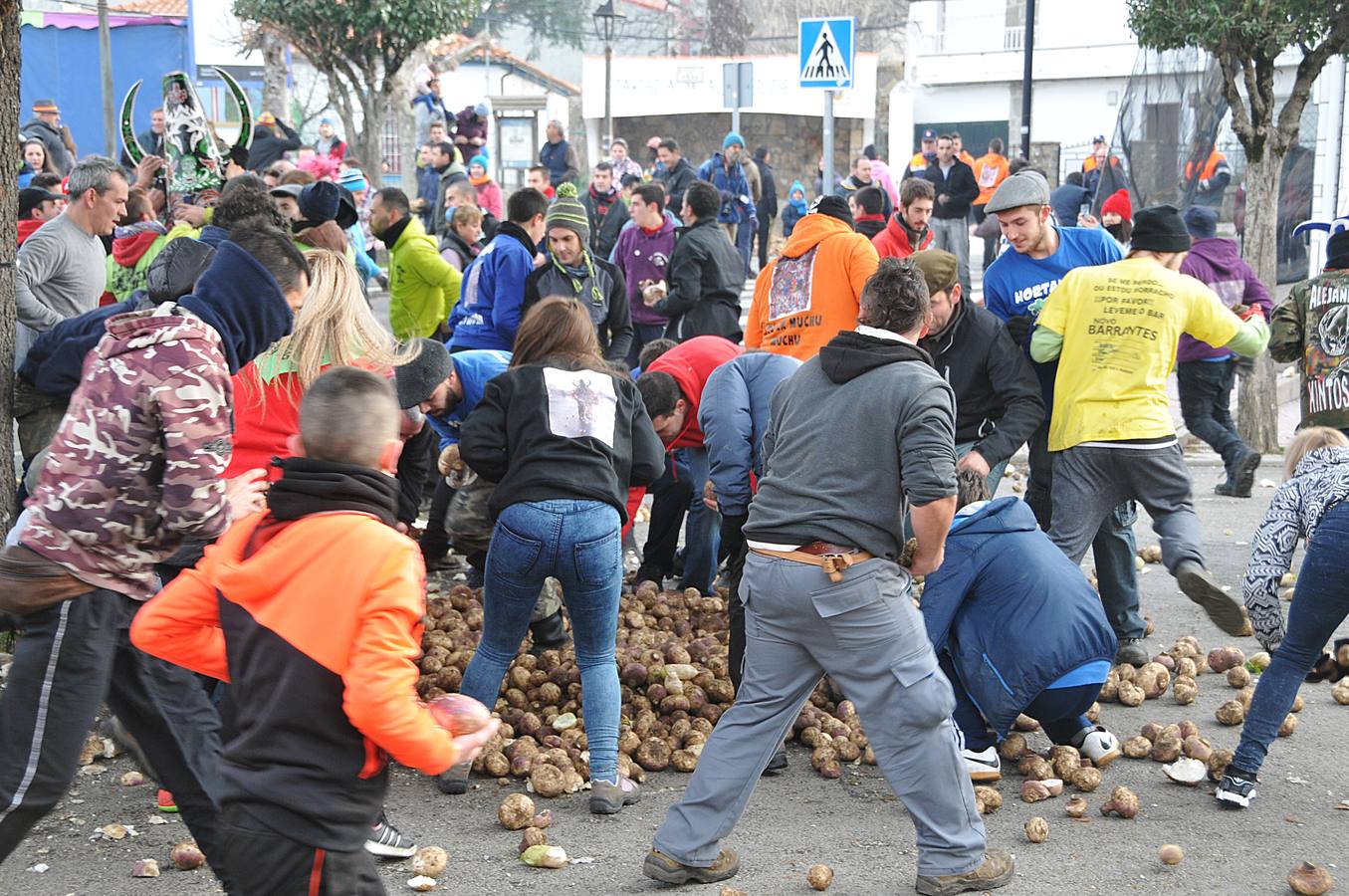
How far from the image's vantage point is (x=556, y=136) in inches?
771

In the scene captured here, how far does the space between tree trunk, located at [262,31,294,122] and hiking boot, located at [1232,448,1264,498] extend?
22536 mm

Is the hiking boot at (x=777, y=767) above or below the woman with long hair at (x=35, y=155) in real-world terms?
below

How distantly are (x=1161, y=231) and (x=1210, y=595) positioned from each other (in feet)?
5.53

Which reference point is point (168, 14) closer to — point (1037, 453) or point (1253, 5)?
point (1253, 5)

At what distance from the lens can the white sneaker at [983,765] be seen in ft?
17.3

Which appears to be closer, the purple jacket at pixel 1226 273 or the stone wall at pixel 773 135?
the purple jacket at pixel 1226 273

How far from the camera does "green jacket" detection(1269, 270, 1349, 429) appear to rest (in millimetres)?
6297

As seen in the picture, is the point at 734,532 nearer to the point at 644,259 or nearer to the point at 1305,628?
the point at 1305,628

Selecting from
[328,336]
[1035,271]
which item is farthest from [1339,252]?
[328,336]

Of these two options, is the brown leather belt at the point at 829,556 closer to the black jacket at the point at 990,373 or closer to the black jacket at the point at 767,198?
the black jacket at the point at 990,373

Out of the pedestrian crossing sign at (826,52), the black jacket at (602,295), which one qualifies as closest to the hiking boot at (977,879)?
the black jacket at (602,295)

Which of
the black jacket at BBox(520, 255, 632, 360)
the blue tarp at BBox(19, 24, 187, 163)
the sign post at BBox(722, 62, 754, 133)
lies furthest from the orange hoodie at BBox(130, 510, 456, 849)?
the blue tarp at BBox(19, 24, 187, 163)

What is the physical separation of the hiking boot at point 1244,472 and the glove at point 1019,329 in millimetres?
3237

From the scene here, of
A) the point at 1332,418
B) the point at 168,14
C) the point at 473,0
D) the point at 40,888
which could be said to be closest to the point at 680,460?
the point at 1332,418
